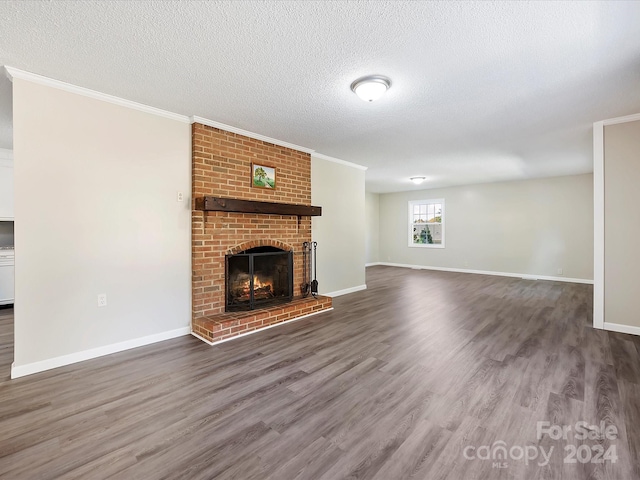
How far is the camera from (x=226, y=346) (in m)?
3.06

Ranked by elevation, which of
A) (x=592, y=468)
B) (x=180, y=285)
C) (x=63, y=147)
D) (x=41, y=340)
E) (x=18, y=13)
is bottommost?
(x=592, y=468)

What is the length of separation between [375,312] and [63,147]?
13.1ft

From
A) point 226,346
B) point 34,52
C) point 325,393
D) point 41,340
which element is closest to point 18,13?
point 34,52

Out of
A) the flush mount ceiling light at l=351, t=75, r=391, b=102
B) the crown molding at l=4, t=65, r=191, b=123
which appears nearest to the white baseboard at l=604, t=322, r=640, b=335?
the flush mount ceiling light at l=351, t=75, r=391, b=102

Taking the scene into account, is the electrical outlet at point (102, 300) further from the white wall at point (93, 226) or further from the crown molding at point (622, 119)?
the crown molding at point (622, 119)

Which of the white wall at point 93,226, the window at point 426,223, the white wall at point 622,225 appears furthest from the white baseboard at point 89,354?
the window at point 426,223

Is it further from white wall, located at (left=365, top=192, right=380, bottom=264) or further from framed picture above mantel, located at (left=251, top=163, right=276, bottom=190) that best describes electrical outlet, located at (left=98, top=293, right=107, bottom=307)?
white wall, located at (left=365, top=192, right=380, bottom=264)

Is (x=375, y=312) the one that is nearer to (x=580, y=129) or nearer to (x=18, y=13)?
(x=580, y=129)

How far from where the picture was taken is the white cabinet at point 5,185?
454 centimetres

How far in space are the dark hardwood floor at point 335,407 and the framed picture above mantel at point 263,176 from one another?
6.56 feet

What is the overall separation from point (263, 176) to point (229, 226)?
88cm

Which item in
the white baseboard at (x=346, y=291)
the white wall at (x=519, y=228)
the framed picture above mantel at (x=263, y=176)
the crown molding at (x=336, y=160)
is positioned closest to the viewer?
the framed picture above mantel at (x=263, y=176)

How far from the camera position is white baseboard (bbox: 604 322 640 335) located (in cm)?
342

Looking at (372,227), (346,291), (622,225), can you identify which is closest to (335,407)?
(346,291)
